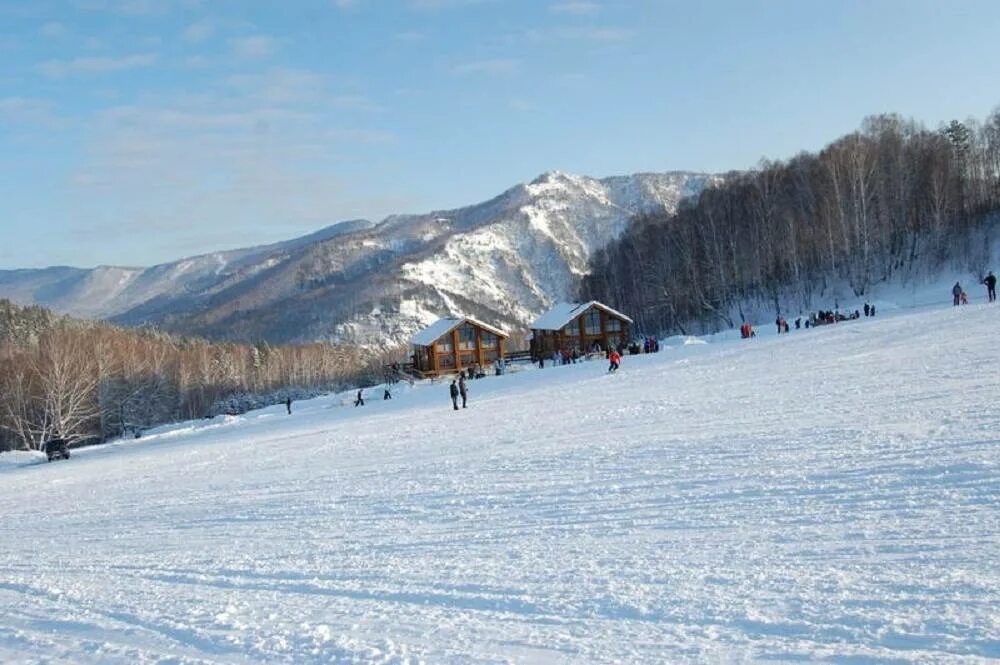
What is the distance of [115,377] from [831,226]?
68851 mm

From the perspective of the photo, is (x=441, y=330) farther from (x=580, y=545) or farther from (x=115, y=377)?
(x=580, y=545)

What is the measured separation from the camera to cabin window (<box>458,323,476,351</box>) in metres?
64.2

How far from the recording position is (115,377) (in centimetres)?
7438

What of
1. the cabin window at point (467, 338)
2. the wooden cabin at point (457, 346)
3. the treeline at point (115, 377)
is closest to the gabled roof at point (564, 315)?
the wooden cabin at point (457, 346)

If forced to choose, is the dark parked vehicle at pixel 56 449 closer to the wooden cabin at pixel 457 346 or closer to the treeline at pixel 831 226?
the wooden cabin at pixel 457 346

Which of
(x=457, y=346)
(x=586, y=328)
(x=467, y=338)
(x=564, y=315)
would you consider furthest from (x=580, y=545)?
(x=564, y=315)

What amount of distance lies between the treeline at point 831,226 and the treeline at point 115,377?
38118 mm

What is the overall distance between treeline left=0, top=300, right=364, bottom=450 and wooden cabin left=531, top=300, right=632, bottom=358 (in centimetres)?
2561

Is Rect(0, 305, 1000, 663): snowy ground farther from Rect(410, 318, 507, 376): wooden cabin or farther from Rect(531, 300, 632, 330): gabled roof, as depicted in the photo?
Rect(531, 300, 632, 330): gabled roof

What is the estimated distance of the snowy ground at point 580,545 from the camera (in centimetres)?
619

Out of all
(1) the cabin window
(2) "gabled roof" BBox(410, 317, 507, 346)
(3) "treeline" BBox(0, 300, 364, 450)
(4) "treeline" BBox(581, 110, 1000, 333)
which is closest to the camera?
(3) "treeline" BBox(0, 300, 364, 450)

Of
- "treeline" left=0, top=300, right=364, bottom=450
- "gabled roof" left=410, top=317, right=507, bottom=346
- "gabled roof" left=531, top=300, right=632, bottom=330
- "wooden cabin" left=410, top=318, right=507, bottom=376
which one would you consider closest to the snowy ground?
"treeline" left=0, top=300, right=364, bottom=450

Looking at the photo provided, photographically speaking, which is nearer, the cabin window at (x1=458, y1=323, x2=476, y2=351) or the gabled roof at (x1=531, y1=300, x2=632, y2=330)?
the gabled roof at (x1=531, y1=300, x2=632, y2=330)

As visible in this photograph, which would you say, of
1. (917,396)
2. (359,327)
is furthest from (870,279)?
(359,327)
